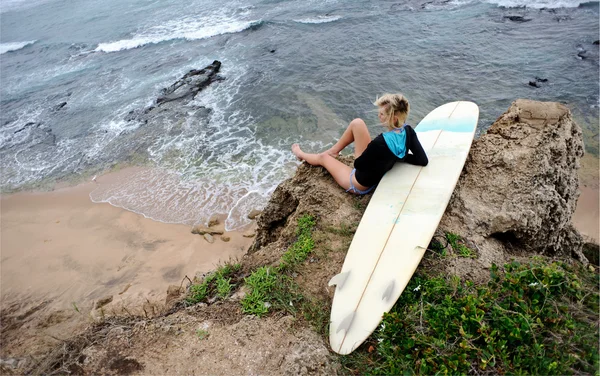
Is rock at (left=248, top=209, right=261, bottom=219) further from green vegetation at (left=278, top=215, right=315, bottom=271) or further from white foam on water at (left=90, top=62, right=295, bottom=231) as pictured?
green vegetation at (left=278, top=215, right=315, bottom=271)

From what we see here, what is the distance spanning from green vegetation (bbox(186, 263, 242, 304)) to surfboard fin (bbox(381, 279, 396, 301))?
59.7 inches

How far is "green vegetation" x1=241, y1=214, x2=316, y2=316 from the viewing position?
311 centimetres

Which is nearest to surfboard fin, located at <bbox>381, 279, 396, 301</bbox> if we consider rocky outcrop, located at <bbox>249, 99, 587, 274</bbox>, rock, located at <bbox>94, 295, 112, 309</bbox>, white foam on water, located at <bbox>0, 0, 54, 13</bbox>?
rocky outcrop, located at <bbox>249, 99, 587, 274</bbox>

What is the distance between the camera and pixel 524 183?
3.71m

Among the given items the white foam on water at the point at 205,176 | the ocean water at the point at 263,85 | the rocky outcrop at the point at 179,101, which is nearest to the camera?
the white foam on water at the point at 205,176

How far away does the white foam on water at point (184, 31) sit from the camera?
18.0m

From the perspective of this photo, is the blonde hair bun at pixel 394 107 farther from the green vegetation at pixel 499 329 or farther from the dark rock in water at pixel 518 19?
the dark rock in water at pixel 518 19

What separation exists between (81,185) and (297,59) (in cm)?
898

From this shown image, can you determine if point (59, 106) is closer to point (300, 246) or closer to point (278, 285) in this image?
point (300, 246)

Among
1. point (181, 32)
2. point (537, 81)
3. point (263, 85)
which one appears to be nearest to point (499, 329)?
point (537, 81)

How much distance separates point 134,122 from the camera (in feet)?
38.0

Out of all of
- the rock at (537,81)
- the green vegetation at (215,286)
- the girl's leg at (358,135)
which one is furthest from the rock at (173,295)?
the rock at (537,81)

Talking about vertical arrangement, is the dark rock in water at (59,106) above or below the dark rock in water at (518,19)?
below

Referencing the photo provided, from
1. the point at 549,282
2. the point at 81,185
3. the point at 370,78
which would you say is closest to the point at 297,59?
the point at 370,78
